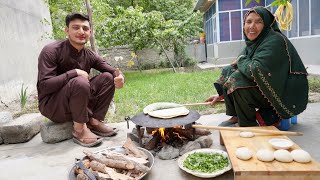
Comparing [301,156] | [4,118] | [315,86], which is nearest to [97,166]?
[301,156]

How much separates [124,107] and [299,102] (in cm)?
337

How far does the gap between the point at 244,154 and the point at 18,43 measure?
22.4 feet

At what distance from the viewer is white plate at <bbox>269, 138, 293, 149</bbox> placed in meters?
2.16

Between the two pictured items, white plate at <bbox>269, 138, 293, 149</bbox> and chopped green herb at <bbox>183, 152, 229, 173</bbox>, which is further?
chopped green herb at <bbox>183, 152, 229, 173</bbox>

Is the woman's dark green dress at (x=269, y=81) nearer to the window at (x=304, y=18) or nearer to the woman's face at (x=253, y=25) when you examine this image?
the woman's face at (x=253, y=25)

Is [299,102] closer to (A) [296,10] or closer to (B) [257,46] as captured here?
(B) [257,46]

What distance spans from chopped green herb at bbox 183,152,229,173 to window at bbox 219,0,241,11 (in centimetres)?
1177

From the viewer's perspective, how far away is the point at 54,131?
3514 mm

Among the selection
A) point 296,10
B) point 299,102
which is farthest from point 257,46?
point 296,10

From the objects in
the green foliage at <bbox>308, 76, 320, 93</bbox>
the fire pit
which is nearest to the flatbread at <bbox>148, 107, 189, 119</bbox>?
the fire pit

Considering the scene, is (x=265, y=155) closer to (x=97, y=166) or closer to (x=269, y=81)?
(x=269, y=81)

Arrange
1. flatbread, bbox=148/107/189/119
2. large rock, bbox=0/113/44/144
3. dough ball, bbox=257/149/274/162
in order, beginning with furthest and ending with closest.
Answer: large rock, bbox=0/113/44/144
flatbread, bbox=148/107/189/119
dough ball, bbox=257/149/274/162

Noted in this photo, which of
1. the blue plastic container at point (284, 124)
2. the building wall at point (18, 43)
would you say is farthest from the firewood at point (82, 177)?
the building wall at point (18, 43)

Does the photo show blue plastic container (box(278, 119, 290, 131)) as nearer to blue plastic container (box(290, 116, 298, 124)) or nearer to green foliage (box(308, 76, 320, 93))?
blue plastic container (box(290, 116, 298, 124))
